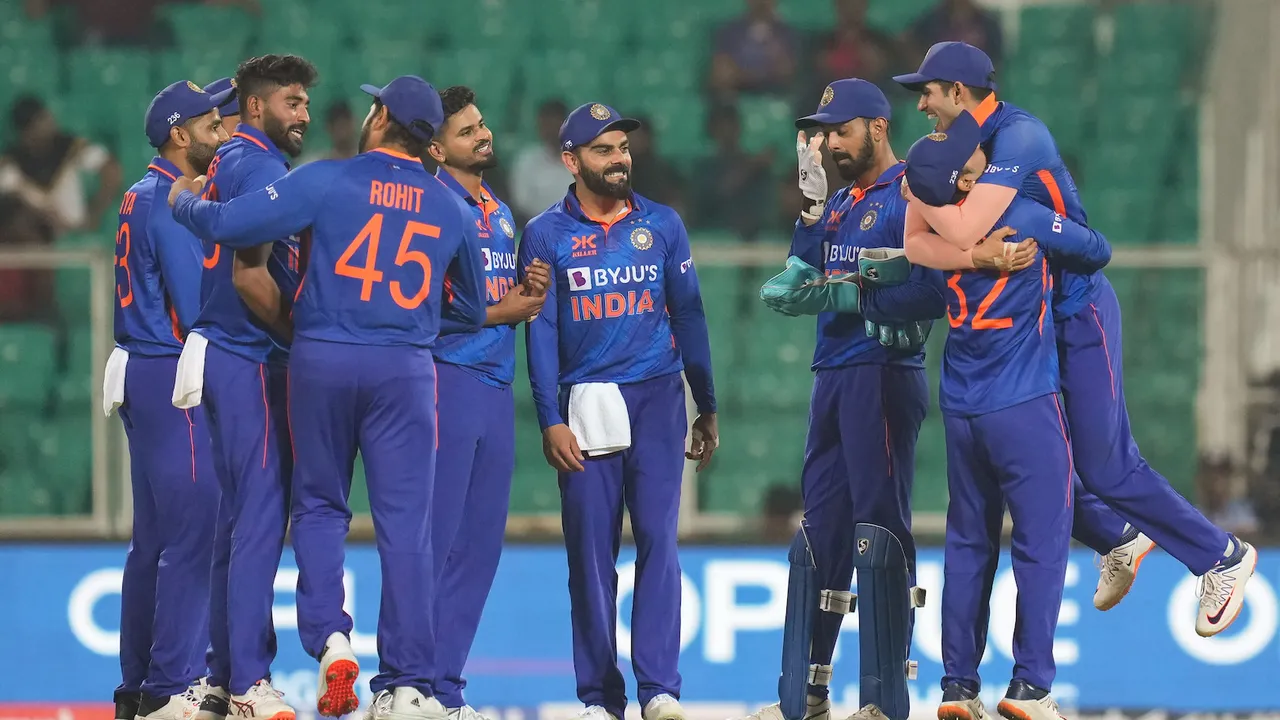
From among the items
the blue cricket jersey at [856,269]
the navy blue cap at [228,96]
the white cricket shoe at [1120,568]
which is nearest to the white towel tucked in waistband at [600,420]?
the blue cricket jersey at [856,269]

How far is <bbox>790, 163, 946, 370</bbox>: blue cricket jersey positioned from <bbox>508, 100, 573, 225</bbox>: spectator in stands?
546 centimetres

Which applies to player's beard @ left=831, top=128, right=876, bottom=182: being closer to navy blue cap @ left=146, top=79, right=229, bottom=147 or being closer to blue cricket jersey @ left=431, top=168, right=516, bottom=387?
blue cricket jersey @ left=431, top=168, right=516, bottom=387

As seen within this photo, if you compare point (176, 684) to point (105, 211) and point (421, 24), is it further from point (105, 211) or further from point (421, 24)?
point (421, 24)

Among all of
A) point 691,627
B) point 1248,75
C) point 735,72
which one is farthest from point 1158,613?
point 735,72

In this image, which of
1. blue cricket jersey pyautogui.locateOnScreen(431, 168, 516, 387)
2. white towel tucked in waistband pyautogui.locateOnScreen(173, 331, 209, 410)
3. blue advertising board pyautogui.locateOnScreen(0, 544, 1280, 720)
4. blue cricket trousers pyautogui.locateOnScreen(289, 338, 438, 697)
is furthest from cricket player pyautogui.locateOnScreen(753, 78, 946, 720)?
blue advertising board pyautogui.locateOnScreen(0, 544, 1280, 720)

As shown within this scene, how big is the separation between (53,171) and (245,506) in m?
7.04

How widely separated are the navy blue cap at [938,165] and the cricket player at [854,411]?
10.0 inches

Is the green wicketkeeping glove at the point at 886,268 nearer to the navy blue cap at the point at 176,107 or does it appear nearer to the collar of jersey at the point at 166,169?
the navy blue cap at the point at 176,107

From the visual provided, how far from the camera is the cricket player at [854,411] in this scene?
647 cm

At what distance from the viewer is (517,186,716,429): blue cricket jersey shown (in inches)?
264

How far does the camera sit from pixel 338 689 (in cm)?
566

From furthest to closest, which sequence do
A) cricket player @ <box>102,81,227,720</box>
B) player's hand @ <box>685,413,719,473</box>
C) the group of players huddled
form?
player's hand @ <box>685,413,719,473</box> < cricket player @ <box>102,81,227,720</box> < the group of players huddled

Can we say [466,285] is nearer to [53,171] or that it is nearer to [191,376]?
[191,376]

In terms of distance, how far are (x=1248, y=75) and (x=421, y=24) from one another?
6.15 metres
